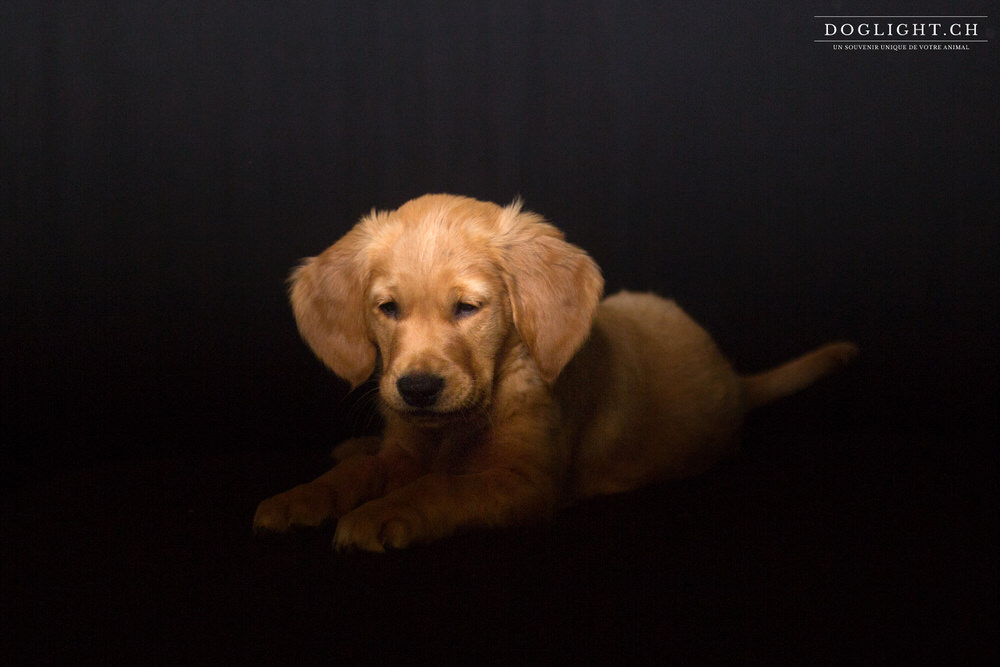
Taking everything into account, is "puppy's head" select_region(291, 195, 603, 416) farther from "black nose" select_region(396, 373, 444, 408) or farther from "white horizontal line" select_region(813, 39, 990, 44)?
"white horizontal line" select_region(813, 39, 990, 44)

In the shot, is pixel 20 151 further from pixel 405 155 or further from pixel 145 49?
pixel 405 155

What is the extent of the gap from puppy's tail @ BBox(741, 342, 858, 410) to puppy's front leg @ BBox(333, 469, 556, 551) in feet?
4.83

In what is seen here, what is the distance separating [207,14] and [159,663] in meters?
2.58

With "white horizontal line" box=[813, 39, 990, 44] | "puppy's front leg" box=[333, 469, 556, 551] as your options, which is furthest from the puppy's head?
"white horizontal line" box=[813, 39, 990, 44]

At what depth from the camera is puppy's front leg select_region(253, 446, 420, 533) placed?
2.47 metres

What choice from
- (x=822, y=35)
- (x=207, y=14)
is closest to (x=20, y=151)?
(x=207, y=14)

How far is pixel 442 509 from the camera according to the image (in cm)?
240

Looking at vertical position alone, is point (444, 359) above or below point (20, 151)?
below

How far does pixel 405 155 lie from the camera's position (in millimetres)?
3852

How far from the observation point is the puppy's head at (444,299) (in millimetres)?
2492

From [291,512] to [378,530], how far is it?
33cm

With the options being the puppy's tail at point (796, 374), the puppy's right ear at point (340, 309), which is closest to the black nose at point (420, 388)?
the puppy's right ear at point (340, 309)

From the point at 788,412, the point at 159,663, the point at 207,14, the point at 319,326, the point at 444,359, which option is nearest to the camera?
the point at 159,663

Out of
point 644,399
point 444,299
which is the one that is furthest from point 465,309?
point 644,399
